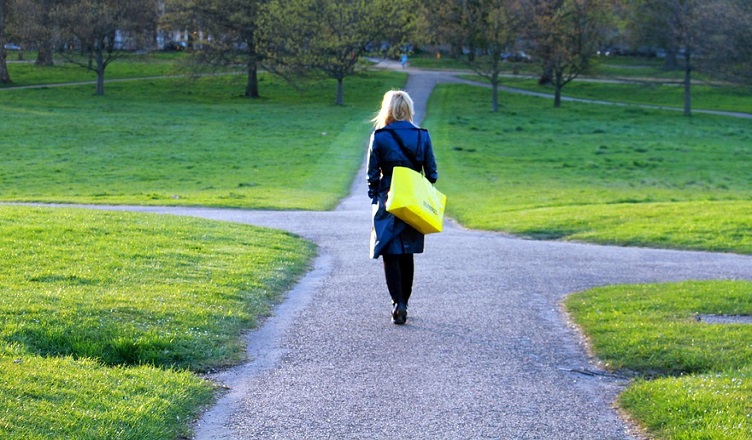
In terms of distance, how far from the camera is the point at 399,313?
7.90 m

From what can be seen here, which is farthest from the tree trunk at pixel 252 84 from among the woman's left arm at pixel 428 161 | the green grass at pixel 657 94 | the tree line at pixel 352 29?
the woman's left arm at pixel 428 161

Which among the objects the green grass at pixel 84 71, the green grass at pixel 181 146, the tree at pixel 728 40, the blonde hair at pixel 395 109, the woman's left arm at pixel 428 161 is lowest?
the green grass at pixel 181 146

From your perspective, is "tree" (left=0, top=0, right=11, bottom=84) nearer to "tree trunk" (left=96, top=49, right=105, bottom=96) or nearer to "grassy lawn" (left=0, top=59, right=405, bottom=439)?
"tree trunk" (left=96, top=49, right=105, bottom=96)

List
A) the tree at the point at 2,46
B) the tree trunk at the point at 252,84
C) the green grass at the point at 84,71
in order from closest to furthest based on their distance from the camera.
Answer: the tree at the point at 2,46, the tree trunk at the point at 252,84, the green grass at the point at 84,71

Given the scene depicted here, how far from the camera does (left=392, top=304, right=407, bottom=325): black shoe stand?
25.9 feet

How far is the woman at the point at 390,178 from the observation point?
7.91 meters

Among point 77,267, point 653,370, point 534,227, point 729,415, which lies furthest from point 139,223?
point 729,415

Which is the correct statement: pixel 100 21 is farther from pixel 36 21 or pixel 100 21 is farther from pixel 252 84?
pixel 252 84

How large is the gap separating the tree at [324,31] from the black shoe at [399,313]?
144ft

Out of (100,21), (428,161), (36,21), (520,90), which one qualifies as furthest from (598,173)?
(520,90)

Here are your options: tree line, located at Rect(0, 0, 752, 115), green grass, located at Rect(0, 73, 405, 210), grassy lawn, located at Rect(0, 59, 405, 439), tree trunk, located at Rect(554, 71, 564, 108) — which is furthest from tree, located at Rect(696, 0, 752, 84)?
grassy lawn, located at Rect(0, 59, 405, 439)

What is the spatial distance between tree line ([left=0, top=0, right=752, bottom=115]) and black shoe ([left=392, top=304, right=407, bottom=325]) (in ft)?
144

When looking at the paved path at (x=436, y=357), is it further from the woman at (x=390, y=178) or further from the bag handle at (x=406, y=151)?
the bag handle at (x=406, y=151)

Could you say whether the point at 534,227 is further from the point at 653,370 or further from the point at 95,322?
the point at 95,322
